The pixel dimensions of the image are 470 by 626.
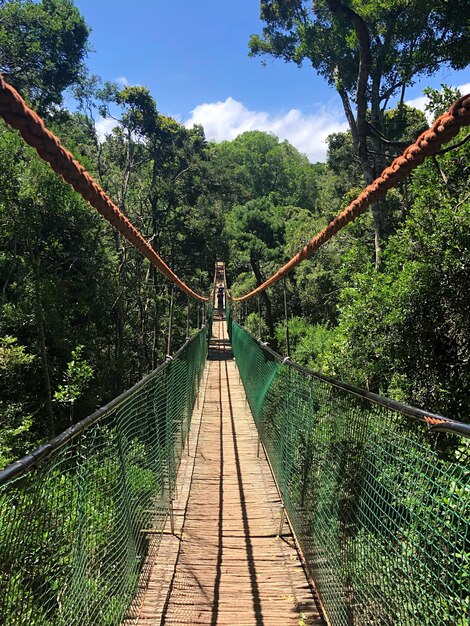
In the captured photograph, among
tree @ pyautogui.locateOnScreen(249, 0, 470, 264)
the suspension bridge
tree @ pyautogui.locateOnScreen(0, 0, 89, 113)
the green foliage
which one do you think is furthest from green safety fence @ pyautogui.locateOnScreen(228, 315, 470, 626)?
tree @ pyautogui.locateOnScreen(0, 0, 89, 113)

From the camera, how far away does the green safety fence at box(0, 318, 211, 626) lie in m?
0.93

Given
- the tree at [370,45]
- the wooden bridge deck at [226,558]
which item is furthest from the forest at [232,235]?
the wooden bridge deck at [226,558]

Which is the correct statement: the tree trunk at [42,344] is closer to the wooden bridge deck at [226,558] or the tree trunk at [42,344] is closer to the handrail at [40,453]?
the wooden bridge deck at [226,558]

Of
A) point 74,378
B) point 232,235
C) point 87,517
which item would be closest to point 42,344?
point 74,378

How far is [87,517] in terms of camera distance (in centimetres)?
125

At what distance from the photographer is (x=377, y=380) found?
464cm

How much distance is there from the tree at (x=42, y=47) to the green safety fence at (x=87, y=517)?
33.4ft

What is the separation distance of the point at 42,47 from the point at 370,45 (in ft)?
28.4

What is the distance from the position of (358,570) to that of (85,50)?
1411 centimetres

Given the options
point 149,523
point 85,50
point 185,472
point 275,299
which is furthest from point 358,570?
point 275,299

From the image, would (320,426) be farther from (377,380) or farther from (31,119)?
(377,380)

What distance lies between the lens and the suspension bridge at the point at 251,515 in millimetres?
879

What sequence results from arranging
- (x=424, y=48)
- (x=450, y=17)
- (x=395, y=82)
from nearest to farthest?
(x=450, y=17) < (x=424, y=48) < (x=395, y=82)

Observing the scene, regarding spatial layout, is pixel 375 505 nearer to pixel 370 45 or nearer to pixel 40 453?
pixel 40 453
